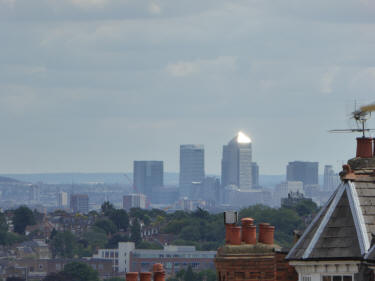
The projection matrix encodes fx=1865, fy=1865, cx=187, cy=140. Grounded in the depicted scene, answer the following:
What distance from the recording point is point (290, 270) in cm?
2570

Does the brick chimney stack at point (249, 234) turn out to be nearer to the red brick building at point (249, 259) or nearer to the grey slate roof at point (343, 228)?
the red brick building at point (249, 259)

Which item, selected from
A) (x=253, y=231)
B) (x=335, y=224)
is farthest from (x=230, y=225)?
(x=335, y=224)

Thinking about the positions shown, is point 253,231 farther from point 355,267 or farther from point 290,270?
point 355,267

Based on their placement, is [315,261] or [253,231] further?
[253,231]

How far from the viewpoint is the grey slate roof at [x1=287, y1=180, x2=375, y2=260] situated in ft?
78.2

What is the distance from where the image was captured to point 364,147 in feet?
87.4

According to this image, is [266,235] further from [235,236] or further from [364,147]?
[364,147]

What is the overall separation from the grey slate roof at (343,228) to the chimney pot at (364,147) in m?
1.44

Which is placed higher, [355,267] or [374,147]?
[374,147]

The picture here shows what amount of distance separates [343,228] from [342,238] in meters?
0.24

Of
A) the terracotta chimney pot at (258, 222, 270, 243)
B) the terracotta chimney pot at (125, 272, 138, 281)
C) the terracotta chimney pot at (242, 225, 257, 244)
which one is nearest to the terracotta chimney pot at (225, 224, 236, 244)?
the terracotta chimney pot at (242, 225, 257, 244)

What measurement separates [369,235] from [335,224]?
71 centimetres

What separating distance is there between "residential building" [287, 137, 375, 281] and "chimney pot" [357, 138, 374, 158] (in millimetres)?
1197

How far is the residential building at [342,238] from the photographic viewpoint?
2372 centimetres
